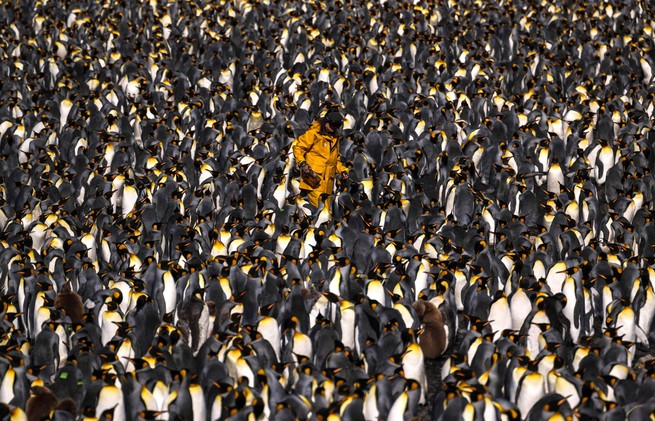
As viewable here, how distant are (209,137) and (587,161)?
423 centimetres

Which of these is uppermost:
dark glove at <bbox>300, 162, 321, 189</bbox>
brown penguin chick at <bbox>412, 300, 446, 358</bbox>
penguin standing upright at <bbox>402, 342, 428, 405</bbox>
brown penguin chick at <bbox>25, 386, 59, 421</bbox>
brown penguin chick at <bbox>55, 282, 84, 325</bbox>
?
dark glove at <bbox>300, 162, 321, 189</bbox>

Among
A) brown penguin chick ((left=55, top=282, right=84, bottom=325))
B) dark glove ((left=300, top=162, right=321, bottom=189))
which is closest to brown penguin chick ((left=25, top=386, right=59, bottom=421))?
brown penguin chick ((left=55, top=282, right=84, bottom=325))

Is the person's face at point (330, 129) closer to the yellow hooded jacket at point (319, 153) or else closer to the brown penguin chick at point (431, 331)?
the yellow hooded jacket at point (319, 153)

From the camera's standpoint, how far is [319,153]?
31.8 ft

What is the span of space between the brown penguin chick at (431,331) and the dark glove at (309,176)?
222 cm

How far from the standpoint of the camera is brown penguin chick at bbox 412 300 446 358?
25.9 feet

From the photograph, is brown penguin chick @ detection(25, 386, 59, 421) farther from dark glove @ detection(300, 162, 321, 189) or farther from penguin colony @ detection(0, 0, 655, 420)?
dark glove @ detection(300, 162, 321, 189)

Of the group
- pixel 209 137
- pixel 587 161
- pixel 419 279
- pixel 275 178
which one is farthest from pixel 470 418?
pixel 209 137

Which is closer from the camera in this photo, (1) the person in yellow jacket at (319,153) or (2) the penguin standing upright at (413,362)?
(2) the penguin standing upright at (413,362)

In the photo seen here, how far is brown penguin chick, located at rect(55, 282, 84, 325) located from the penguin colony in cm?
2

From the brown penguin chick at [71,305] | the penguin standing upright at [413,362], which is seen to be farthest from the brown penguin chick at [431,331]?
the brown penguin chick at [71,305]

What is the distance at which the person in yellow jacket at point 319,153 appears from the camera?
31.2 feet

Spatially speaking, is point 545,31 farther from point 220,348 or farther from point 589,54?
point 220,348

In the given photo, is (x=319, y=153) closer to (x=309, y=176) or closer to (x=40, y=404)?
(x=309, y=176)
